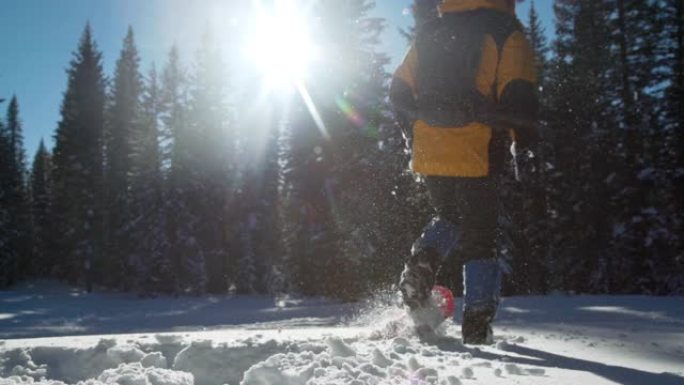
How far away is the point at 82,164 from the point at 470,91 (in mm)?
39565

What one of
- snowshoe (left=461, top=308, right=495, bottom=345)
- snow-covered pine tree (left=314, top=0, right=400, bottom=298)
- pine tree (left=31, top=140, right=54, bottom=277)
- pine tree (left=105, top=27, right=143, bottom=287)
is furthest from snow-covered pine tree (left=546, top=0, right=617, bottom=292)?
pine tree (left=31, top=140, right=54, bottom=277)

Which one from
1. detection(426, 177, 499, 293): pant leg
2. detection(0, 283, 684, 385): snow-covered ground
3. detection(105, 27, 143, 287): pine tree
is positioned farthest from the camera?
detection(105, 27, 143, 287): pine tree

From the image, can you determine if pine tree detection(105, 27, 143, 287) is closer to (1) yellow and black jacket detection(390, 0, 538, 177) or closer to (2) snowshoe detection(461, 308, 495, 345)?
(1) yellow and black jacket detection(390, 0, 538, 177)

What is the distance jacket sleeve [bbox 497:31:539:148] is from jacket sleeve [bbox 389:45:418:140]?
1.84ft

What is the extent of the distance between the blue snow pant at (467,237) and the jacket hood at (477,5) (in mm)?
973

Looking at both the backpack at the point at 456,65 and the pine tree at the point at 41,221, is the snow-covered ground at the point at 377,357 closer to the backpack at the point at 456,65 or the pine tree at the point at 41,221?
the backpack at the point at 456,65

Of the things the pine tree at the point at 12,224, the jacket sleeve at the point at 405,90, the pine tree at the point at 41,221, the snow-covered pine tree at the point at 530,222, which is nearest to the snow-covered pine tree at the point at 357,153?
the snow-covered pine tree at the point at 530,222

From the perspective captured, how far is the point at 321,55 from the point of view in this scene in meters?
22.1

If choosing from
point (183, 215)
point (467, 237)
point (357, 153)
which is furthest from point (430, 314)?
point (183, 215)

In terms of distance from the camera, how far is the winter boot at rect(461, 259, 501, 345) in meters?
2.84

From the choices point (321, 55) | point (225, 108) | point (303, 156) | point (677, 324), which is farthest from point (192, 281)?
point (677, 324)

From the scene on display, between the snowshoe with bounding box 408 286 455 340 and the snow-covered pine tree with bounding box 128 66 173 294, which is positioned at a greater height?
the snow-covered pine tree with bounding box 128 66 173 294

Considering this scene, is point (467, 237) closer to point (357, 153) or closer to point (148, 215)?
point (357, 153)

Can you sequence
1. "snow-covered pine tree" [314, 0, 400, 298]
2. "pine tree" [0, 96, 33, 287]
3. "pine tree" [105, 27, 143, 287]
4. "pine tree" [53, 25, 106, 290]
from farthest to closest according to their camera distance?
"pine tree" [0, 96, 33, 287]
"pine tree" [53, 25, 106, 290]
"pine tree" [105, 27, 143, 287]
"snow-covered pine tree" [314, 0, 400, 298]
